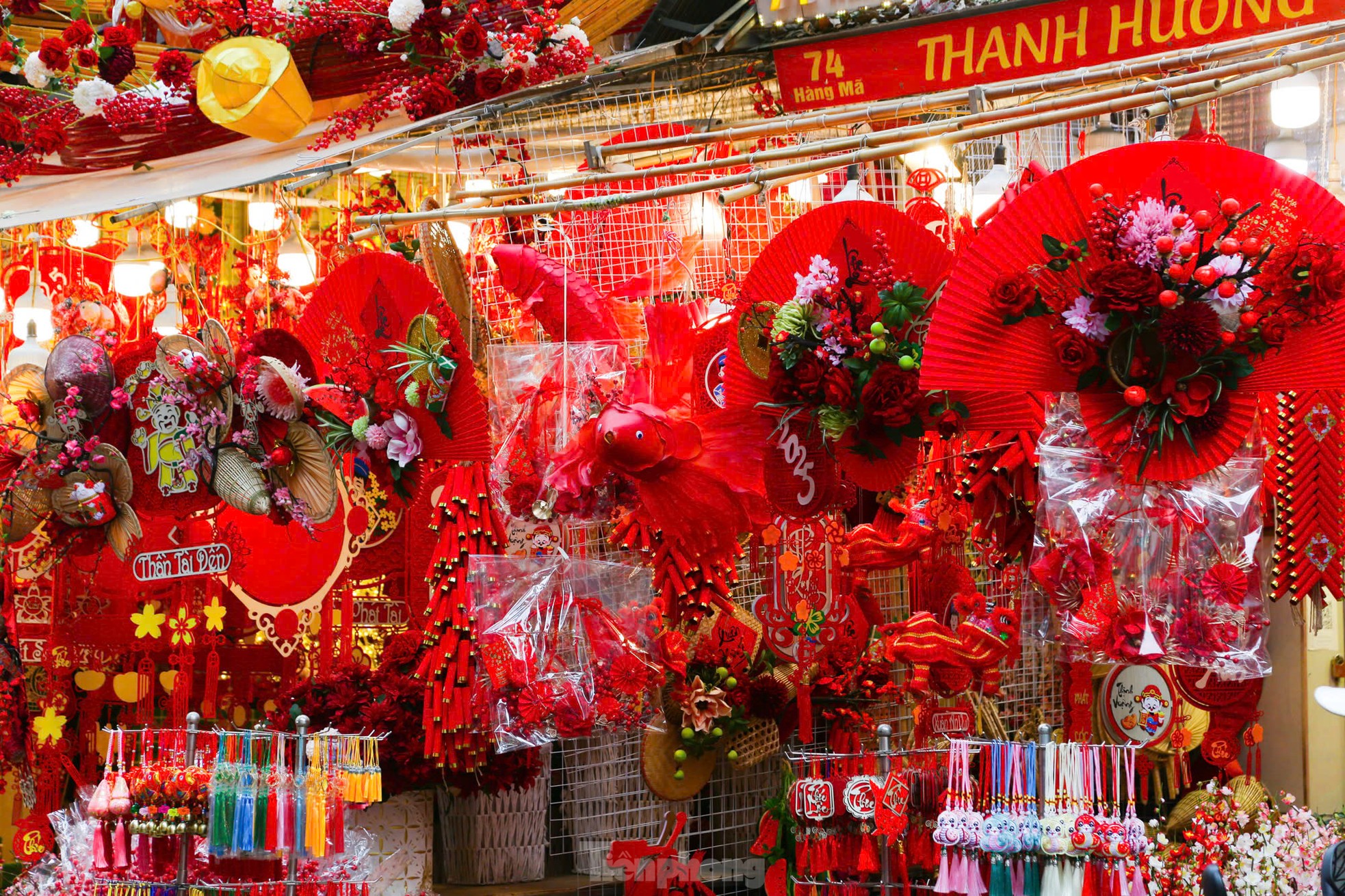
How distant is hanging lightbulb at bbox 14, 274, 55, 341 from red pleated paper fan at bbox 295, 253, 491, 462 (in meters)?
1.97

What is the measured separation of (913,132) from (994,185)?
1.76 ft

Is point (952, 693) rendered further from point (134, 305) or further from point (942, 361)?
point (134, 305)

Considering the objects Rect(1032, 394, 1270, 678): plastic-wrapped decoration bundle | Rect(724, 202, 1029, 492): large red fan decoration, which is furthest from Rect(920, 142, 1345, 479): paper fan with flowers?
Rect(724, 202, 1029, 492): large red fan decoration

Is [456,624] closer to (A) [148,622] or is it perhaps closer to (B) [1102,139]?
(A) [148,622]

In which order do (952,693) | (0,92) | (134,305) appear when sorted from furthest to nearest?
1. (134,305)
2. (0,92)
3. (952,693)

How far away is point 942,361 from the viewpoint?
3459 mm

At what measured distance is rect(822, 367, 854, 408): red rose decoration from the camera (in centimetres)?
371

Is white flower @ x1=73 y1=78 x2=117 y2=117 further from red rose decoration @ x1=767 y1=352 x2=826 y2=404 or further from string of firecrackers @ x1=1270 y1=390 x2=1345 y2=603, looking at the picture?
string of firecrackers @ x1=1270 y1=390 x2=1345 y2=603

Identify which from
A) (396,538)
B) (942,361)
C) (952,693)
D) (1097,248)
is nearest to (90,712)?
(396,538)

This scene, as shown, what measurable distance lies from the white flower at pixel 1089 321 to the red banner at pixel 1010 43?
1.34m

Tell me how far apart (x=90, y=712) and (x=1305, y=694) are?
493 centimetres

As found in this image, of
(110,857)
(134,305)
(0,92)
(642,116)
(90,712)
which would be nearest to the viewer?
(110,857)

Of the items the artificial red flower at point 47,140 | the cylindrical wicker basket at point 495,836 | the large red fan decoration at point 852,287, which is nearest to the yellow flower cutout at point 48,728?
the cylindrical wicker basket at point 495,836

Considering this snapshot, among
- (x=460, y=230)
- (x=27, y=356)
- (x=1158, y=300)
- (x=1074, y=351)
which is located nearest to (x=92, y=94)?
(x=27, y=356)
